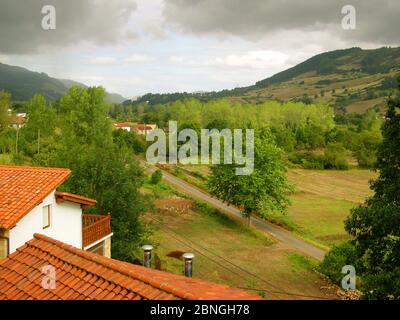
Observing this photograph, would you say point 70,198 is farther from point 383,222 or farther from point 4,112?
point 4,112

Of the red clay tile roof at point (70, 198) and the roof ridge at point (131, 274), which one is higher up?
the red clay tile roof at point (70, 198)

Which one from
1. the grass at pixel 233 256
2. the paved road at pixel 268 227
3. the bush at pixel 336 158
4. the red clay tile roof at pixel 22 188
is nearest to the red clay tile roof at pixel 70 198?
the red clay tile roof at pixel 22 188

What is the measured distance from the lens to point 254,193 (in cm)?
3834

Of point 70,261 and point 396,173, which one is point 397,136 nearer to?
point 396,173

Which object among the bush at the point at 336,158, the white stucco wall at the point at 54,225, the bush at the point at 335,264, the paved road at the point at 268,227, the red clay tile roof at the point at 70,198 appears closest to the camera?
the white stucco wall at the point at 54,225

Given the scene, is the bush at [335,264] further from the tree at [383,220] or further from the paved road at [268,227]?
the tree at [383,220]

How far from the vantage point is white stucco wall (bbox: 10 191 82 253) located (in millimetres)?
12861

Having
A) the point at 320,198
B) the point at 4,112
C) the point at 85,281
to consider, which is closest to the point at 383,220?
Answer: the point at 85,281

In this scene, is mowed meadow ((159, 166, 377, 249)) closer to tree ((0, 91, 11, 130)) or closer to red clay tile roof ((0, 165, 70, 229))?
red clay tile roof ((0, 165, 70, 229))

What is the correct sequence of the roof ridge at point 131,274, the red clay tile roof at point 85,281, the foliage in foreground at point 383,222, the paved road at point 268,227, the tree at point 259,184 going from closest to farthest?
the roof ridge at point 131,274 → the red clay tile roof at point 85,281 → the foliage in foreground at point 383,222 → the paved road at point 268,227 → the tree at point 259,184

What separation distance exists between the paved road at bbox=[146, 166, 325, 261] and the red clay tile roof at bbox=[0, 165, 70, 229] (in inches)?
902

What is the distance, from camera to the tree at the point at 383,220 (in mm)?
13727

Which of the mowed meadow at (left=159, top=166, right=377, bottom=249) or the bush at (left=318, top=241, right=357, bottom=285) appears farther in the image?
the mowed meadow at (left=159, top=166, right=377, bottom=249)

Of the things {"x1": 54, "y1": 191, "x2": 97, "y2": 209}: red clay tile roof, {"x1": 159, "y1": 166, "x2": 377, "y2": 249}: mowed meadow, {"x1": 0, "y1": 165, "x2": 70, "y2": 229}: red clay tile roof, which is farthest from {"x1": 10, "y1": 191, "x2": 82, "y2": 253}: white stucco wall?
{"x1": 159, "y1": 166, "x2": 377, "y2": 249}: mowed meadow
